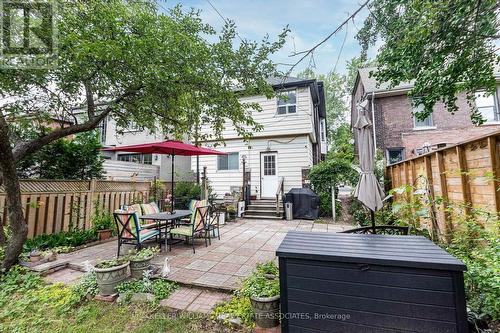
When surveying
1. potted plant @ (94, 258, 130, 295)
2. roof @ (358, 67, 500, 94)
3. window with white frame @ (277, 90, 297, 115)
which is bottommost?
potted plant @ (94, 258, 130, 295)

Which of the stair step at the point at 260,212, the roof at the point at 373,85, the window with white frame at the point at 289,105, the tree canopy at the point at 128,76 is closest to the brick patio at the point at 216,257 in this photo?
the tree canopy at the point at 128,76

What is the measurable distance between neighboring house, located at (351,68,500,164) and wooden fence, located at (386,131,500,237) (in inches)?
286

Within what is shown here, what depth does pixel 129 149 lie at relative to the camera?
544 centimetres

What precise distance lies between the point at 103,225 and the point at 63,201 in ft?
3.59

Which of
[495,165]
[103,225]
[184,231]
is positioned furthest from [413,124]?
[103,225]

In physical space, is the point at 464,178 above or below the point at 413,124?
below

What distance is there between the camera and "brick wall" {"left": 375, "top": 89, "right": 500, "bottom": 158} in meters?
10.4

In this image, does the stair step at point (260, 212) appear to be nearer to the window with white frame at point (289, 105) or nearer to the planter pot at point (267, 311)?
the window with white frame at point (289, 105)

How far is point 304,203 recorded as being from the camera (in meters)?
8.76

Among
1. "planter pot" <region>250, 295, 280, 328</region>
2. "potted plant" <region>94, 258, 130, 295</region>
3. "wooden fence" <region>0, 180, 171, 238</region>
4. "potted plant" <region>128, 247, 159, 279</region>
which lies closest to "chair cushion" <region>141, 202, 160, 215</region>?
"wooden fence" <region>0, 180, 171, 238</region>

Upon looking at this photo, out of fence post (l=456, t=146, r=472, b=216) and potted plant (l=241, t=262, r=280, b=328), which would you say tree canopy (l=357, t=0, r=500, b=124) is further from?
potted plant (l=241, t=262, r=280, b=328)

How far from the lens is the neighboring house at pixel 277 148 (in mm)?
10320

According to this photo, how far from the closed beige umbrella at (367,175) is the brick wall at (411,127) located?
9.38 m

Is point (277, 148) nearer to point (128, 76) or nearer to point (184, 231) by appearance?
point (184, 231)
